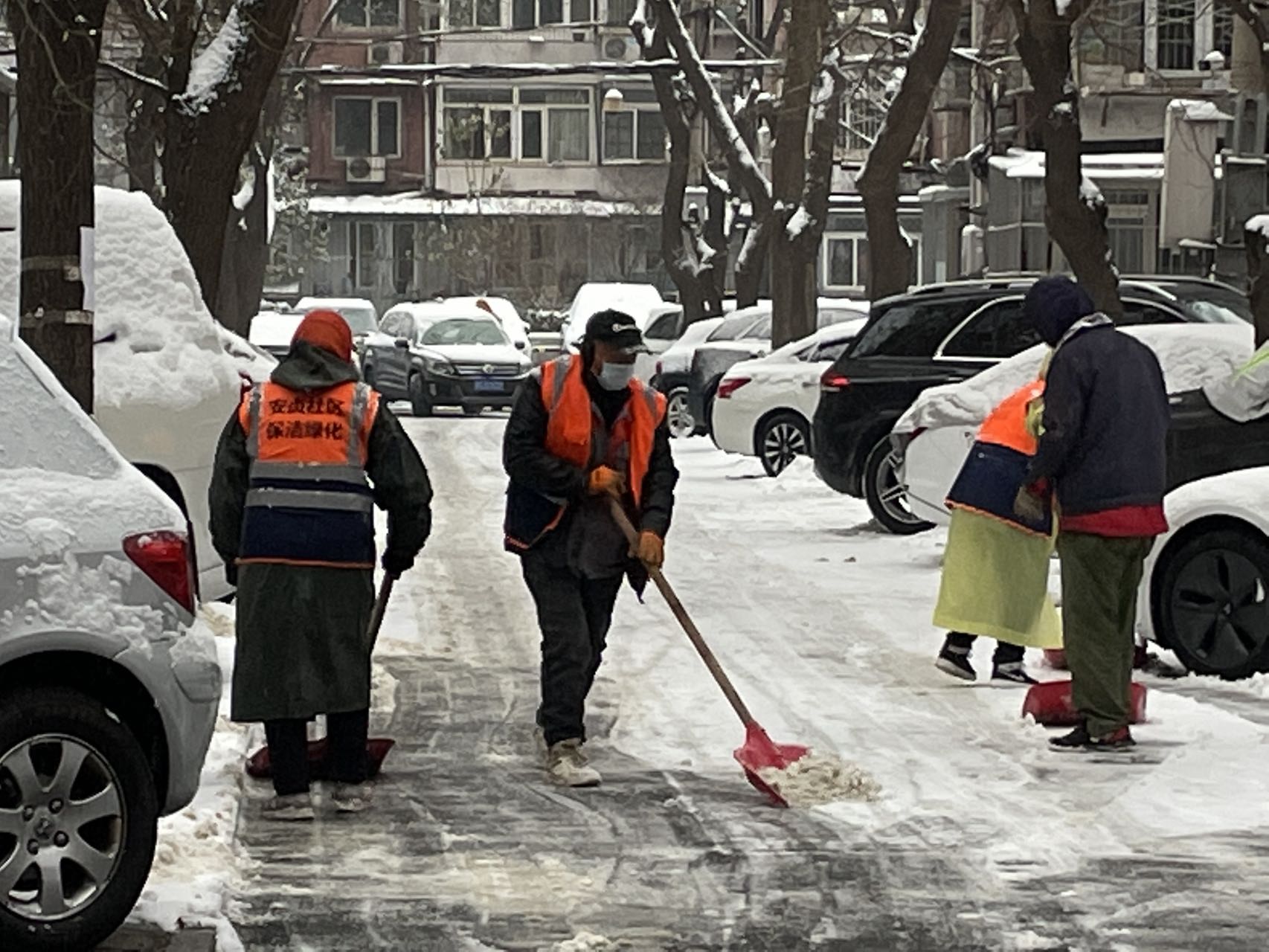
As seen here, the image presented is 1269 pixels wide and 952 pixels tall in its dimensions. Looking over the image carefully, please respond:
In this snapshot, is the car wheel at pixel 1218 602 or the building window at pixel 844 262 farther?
the building window at pixel 844 262

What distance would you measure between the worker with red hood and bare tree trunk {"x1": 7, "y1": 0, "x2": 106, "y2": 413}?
229 centimetres

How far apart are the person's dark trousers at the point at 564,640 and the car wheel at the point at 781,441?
49.5 feet

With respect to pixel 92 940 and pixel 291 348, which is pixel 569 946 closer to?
pixel 92 940

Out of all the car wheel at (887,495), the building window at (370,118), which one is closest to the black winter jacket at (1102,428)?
the car wheel at (887,495)

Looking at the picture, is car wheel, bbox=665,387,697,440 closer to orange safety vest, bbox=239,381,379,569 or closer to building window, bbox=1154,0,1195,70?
building window, bbox=1154,0,1195,70

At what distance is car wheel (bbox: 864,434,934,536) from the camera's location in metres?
19.5

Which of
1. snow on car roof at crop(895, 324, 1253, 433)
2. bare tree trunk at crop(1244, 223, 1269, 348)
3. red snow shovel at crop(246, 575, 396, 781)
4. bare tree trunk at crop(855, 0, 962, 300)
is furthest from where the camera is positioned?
bare tree trunk at crop(855, 0, 962, 300)

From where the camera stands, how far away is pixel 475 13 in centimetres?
7212

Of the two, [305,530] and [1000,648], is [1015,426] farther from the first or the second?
[305,530]

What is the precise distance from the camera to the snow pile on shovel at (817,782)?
9406 millimetres

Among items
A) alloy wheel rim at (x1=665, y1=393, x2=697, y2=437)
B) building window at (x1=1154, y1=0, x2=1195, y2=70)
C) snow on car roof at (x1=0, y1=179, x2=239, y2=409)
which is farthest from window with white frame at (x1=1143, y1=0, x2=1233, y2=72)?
snow on car roof at (x1=0, y1=179, x2=239, y2=409)

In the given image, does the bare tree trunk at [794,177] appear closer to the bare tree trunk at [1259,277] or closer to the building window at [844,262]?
the bare tree trunk at [1259,277]

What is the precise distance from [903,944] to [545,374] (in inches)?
133

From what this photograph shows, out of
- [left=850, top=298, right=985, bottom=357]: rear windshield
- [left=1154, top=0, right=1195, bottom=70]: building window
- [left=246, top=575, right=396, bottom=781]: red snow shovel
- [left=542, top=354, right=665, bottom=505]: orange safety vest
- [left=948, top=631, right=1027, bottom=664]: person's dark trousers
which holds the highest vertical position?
[left=1154, top=0, right=1195, bottom=70]: building window
